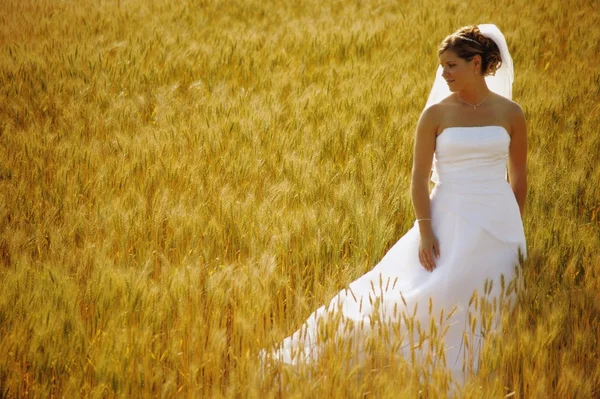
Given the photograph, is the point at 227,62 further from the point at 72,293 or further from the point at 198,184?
the point at 72,293

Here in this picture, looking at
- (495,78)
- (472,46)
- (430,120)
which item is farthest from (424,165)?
(495,78)

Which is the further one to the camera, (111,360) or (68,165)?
(68,165)

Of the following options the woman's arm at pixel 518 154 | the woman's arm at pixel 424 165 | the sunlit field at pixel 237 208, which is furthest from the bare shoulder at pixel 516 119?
the sunlit field at pixel 237 208

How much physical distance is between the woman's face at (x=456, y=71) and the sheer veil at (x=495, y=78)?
15 cm

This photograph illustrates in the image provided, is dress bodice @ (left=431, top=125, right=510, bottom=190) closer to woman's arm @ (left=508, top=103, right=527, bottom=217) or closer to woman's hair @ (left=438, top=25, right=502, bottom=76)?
woman's arm @ (left=508, top=103, right=527, bottom=217)

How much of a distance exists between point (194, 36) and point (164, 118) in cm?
318

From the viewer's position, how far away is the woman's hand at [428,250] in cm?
221

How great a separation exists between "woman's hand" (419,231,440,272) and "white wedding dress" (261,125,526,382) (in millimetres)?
23

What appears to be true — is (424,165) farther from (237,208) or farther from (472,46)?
(237,208)

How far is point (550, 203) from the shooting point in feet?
9.79

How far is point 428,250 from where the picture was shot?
2.21 meters

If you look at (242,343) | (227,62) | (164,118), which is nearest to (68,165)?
(164,118)

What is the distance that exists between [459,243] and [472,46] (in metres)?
0.76

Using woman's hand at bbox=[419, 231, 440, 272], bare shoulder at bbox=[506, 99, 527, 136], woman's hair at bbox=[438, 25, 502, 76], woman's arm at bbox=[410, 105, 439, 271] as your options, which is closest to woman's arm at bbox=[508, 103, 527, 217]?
bare shoulder at bbox=[506, 99, 527, 136]
